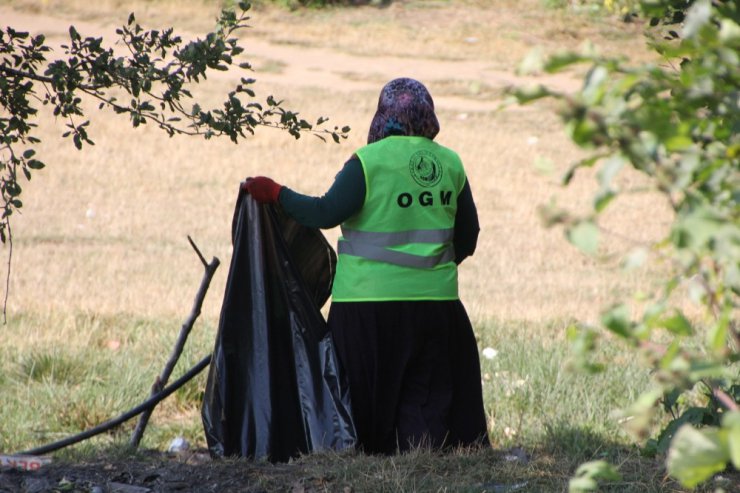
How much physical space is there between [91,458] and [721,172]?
340cm

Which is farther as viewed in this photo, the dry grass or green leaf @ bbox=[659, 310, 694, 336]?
the dry grass

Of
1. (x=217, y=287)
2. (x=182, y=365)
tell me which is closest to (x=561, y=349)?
(x=182, y=365)

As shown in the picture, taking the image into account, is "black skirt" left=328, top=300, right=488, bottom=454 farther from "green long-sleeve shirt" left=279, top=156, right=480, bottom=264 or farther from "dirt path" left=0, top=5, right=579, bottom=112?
"dirt path" left=0, top=5, right=579, bottom=112

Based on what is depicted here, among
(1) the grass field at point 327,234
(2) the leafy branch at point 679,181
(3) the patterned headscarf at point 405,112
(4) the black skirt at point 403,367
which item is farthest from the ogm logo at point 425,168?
(2) the leafy branch at point 679,181

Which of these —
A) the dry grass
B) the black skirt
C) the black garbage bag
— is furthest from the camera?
the dry grass

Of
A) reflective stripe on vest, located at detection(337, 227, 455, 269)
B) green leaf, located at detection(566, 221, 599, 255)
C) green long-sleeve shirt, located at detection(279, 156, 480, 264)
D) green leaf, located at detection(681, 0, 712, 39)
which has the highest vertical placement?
green leaf, located at detection(681, 0, 712, 39)

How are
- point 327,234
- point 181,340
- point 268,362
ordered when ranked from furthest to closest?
point 327,234 → point 181,340 → point 268,362

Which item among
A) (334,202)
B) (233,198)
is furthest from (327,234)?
(334,202)

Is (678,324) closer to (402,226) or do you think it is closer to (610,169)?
(610,169)

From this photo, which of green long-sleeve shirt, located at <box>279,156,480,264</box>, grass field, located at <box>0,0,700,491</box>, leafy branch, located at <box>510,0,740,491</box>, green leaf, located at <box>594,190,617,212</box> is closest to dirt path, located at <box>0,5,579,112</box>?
grass field, located at <box>0,0,700,491</box>

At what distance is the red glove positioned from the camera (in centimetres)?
413

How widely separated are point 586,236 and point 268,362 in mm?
3095

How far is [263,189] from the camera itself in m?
4.13

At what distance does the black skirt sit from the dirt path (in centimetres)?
1576
